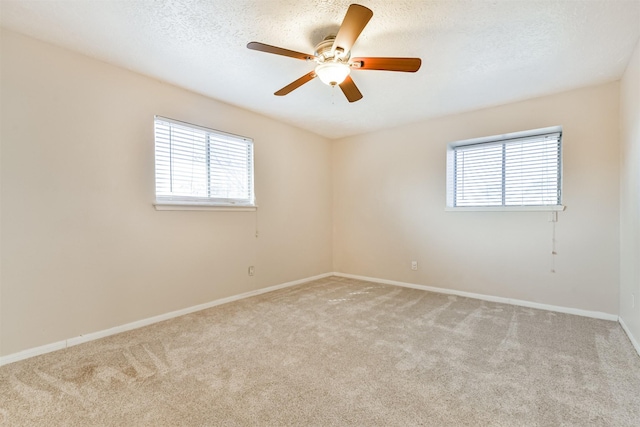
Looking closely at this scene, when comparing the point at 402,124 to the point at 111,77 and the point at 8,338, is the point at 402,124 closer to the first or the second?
the point at 111,77

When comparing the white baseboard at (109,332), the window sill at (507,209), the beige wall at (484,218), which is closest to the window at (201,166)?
the white baseboard at (109,332)

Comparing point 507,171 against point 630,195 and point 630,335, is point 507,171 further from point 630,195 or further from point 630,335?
point 630,335

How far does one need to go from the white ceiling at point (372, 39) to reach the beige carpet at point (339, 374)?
2.32m

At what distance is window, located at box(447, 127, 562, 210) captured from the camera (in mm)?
3271

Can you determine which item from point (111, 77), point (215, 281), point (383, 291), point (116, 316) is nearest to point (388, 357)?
point (383, 291)

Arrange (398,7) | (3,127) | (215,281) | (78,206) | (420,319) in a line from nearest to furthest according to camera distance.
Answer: (398,7), (3,127), (78,206), (420,319), (215,281)

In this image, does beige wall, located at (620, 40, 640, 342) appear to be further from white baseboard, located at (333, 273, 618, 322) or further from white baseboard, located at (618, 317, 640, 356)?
white baseboard, located at (333, 273, 618, 322)

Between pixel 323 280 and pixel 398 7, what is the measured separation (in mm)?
3684

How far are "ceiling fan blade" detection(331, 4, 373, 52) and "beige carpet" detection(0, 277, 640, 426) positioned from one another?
2.10 metres

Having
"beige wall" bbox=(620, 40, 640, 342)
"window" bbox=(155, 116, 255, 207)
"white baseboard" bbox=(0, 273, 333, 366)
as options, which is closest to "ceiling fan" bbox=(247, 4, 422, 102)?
"window" bbox=(155, 116, 255, 207)

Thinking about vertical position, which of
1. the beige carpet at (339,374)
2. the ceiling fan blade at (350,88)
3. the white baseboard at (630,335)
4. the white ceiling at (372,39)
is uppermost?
the white ceiling at (372,39)

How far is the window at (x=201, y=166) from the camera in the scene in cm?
297

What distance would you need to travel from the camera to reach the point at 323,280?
4.65m

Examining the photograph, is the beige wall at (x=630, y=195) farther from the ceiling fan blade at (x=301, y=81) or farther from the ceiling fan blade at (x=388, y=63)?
the ceiling fan blade at (x=301, y=81)
